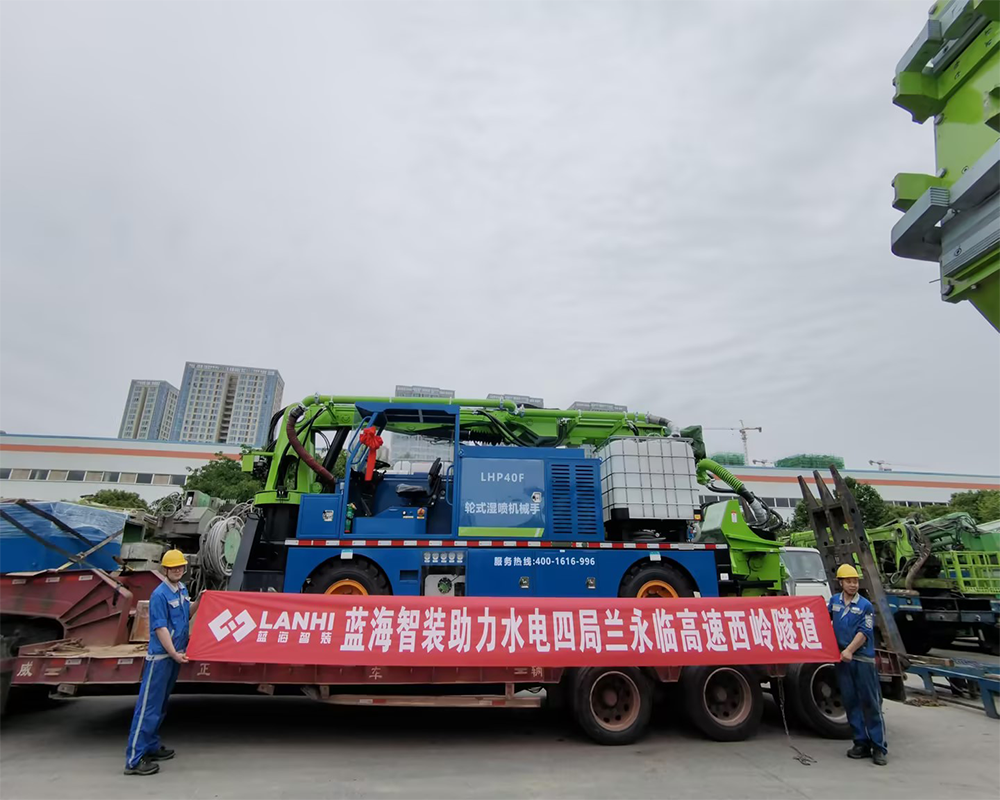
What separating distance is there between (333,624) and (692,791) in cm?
352

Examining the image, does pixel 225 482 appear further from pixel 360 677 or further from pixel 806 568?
pixel 360 677

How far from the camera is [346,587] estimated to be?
7770 millimetres

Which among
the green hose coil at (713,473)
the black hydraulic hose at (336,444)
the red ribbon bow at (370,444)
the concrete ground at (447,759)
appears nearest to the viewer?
the concrete ground at (447,759)

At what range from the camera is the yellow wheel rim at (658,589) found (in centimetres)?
812

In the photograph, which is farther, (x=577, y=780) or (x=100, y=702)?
(x=100, y=702)

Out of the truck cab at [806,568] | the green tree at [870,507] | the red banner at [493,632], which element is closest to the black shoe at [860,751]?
the red banner at [493,632]

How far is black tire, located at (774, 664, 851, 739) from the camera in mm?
6383

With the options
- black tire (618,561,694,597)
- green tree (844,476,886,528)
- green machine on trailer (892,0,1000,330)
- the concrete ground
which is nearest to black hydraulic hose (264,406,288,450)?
the concrete ground

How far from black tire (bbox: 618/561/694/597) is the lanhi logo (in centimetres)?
477

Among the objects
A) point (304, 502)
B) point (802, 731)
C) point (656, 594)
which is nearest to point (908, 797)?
point (802, 731)

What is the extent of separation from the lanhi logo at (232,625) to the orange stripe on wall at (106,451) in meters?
44.8

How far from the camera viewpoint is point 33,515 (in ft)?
21.3

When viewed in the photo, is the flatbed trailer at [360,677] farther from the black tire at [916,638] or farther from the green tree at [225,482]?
the green tree at [225,482]

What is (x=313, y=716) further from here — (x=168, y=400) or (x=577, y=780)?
(x=168, y=400)
